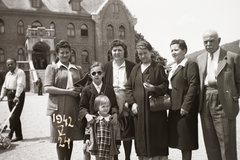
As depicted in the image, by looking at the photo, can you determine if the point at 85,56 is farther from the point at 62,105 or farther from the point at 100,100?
the point at 100,100

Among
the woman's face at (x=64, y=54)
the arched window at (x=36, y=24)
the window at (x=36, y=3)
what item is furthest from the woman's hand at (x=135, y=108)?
the window at (x=36, y=3)

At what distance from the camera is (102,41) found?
33.8m

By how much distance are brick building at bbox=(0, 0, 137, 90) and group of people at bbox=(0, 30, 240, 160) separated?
2179 centimetres

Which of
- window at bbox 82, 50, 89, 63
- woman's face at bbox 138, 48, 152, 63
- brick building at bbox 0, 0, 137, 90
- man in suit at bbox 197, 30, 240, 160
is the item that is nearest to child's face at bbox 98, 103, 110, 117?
woman's face at bbox 138, 48, 152, 63

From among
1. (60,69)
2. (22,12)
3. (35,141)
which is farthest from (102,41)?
(60,69)

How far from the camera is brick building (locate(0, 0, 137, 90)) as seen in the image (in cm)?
2917

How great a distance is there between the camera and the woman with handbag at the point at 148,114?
14.6 ft

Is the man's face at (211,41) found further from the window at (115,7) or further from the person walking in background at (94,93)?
the window at (115,7)

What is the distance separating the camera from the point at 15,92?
26.7 ft

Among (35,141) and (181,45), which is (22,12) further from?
(181,45)

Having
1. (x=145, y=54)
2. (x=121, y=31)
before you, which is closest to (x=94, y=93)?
(x=145, y=54)

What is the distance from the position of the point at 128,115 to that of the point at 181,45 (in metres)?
1.61

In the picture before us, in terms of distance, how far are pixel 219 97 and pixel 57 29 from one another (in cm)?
2985

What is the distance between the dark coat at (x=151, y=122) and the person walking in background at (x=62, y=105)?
1.09 m
